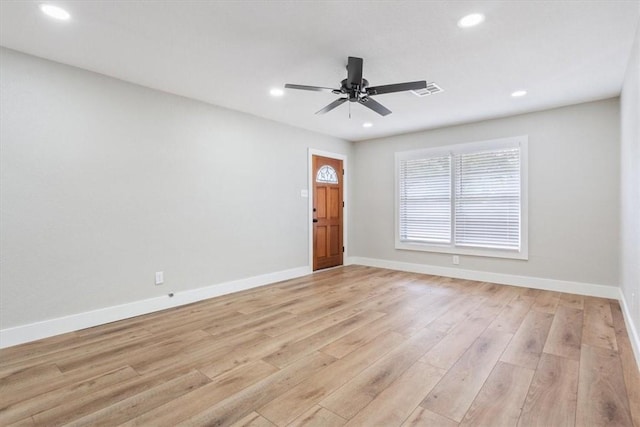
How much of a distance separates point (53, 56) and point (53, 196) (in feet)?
4.21

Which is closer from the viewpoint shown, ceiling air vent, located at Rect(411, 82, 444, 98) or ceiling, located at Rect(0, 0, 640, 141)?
ceiling, located at Rect(0, 0, 640, 141)

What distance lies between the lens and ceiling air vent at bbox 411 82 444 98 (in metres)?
3.61

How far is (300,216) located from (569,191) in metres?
3.93

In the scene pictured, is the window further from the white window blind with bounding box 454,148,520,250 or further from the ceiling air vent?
the ceiling air vent

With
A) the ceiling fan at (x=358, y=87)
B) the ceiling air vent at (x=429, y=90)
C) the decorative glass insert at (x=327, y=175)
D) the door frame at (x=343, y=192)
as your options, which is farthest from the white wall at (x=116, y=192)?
the ceiling air vent at (x=429, y=90)

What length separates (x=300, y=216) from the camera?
5.52 metres

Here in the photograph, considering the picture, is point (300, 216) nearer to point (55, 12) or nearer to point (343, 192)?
point (343, 192)

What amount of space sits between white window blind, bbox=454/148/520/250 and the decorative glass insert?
219cm

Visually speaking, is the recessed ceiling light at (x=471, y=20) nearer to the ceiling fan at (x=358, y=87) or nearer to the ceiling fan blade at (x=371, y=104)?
the ceiling fan at (x=358, y=87)

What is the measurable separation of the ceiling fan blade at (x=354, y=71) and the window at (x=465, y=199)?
3084 millimetres

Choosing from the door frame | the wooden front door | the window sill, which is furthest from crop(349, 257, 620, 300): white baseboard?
the wooden front door

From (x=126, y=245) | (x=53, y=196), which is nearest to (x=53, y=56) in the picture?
(x=53, y=196)

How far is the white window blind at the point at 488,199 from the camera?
4.77m

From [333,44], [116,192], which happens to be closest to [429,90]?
[333,44]
